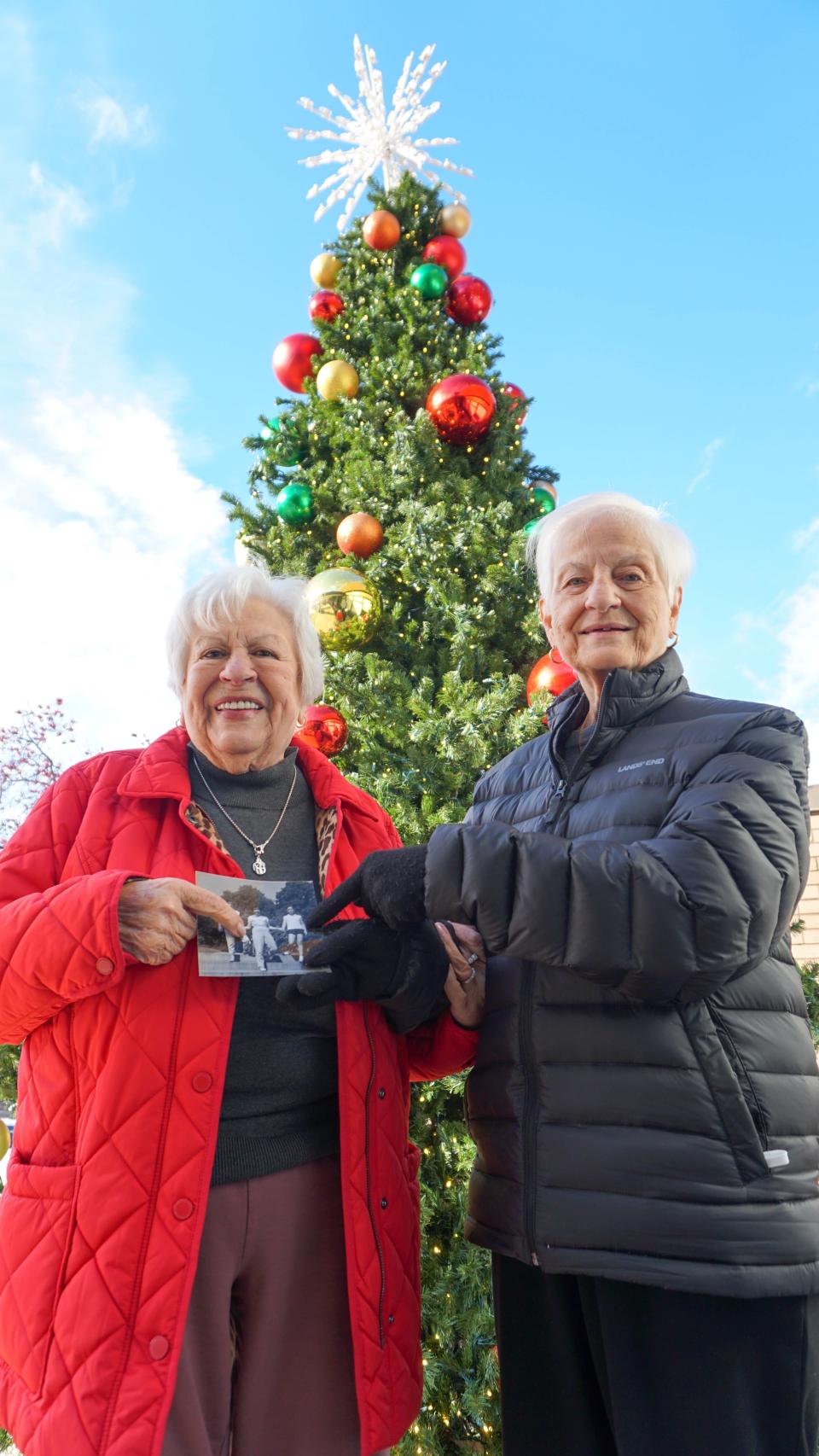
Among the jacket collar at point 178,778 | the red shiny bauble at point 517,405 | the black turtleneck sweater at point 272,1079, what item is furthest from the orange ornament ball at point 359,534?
the black turtleneck sweater at point 272,1079

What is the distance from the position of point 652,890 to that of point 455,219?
4.66 metres

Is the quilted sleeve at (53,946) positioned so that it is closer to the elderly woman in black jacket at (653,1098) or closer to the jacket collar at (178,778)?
the jacket collar at (178,778)

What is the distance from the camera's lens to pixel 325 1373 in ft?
4.93

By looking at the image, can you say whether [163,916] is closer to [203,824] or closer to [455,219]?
[203,824]

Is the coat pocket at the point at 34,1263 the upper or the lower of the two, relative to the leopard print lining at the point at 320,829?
lower

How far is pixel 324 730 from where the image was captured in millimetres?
3404

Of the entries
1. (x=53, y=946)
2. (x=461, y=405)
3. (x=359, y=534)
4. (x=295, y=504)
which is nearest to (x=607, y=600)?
(x=53, y=946)

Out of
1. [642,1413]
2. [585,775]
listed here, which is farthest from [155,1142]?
[585,775]

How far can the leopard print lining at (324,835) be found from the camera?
1.74 metres

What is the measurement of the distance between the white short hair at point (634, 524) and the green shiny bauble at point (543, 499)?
2.14 meters

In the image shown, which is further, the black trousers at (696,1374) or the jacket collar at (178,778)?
the jacket collar at (178,778)

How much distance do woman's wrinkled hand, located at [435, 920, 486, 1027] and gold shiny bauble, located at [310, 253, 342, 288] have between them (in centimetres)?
425

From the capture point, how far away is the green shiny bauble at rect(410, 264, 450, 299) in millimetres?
4410

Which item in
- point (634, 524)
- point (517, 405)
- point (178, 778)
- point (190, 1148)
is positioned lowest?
point (190, 1148)
